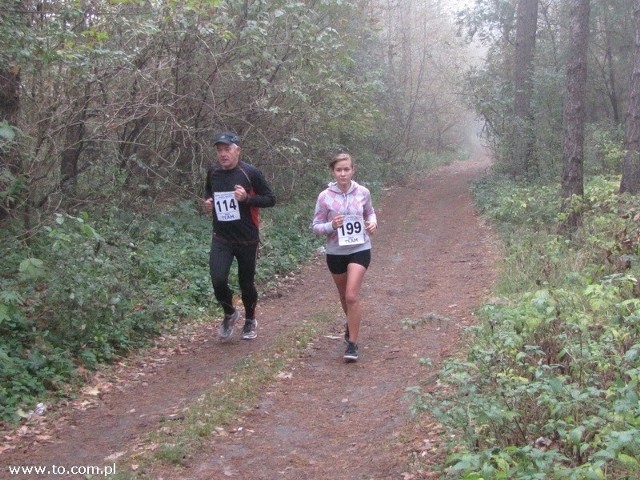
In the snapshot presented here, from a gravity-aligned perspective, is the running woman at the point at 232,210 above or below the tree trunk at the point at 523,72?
below

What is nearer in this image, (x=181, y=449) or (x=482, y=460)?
(x=482, y=460)

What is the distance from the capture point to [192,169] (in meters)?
12.9

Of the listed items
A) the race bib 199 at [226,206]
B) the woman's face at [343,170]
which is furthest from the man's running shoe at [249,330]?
the woman's face at [343,170]

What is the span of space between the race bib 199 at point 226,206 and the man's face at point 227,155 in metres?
0.32

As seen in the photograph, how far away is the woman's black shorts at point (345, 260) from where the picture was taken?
22.7ft

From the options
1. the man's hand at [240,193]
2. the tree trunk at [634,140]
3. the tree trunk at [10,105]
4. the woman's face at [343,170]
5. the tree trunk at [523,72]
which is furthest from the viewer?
the tree trunk at [523,72]

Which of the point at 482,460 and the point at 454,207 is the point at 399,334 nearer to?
the point at 482,460

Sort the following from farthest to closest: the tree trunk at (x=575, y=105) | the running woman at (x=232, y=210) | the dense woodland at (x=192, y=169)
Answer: the tree trunk at (x=575, y=105) → the running woman at (x=232, y=210) → the dense woodland at (x=192, y=169)

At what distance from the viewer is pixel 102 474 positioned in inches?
181

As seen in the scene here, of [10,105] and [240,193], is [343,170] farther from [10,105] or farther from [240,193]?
[10,105]

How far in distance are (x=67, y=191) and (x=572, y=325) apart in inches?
328

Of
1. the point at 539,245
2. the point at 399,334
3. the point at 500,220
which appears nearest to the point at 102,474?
the point at 399,334

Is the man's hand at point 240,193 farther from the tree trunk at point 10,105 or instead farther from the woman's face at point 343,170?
the tree trunk at point 10,105

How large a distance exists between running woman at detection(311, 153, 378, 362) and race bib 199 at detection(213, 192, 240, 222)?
3.18 feet
